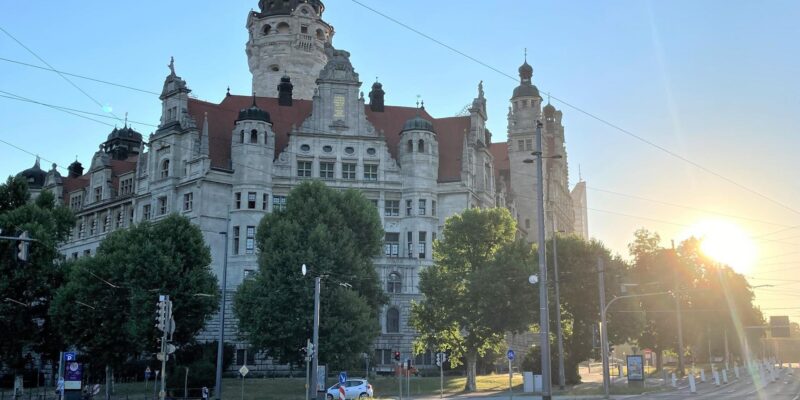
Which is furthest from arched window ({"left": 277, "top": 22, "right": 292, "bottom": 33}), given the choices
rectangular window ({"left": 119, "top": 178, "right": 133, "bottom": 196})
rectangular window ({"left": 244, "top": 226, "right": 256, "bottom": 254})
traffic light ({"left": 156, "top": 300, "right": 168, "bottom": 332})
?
traffic light ({"left": 156, "top": 300, "right": 168, "bottom": 332})

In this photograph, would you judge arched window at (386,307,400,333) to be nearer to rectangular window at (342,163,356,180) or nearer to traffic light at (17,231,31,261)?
rectangular window at (342,163,356,180)

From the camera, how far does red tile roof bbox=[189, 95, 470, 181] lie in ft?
254

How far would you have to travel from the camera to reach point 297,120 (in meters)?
81.9

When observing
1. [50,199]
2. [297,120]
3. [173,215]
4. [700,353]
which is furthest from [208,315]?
[700,353]

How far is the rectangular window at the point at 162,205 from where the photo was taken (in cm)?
7714

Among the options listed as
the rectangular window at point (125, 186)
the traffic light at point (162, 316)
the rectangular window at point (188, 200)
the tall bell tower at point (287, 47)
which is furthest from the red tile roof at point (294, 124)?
the traffic light at point (162, 316)

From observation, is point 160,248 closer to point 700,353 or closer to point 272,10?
point 272,10

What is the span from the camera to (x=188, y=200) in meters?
75.1

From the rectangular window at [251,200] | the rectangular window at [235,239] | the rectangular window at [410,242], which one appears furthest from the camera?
the rectangular window at [410,242]

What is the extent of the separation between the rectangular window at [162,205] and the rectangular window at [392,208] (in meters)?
23.2

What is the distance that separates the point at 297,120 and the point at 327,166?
8503 mm

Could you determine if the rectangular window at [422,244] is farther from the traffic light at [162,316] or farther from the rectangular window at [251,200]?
the traffic light at [162,316]

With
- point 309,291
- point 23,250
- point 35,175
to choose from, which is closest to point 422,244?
point 309,291

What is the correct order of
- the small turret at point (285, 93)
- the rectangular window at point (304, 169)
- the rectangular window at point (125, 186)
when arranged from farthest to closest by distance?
the rectangular window at point (125, 186) → the small turret at point (285, 93) → the rectangular window at point (304, 169)
